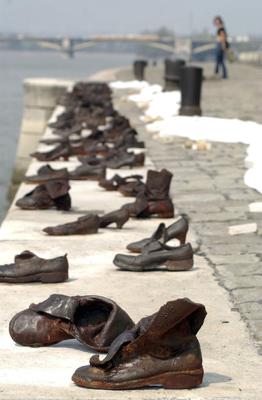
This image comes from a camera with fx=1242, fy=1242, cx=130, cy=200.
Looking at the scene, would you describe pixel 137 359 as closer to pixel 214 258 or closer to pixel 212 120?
pixel 214 258

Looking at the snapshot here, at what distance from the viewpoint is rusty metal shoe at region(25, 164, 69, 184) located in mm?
9344

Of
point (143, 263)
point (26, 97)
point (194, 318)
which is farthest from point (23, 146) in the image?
point (194, 318)

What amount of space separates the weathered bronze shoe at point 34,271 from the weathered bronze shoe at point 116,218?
1559mm

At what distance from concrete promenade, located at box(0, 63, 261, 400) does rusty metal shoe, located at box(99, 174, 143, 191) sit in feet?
0.23

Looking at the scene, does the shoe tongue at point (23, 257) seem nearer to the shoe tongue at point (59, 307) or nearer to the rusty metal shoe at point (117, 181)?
the shoe tongue at point (59, 307)

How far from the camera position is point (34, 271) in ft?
18.4

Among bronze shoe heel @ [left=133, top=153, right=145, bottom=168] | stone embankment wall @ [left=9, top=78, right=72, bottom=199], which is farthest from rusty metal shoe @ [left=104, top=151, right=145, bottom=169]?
stone embankment wall @ [left=9, top=78, right=72, bottom=199]

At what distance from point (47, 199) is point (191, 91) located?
323 inches

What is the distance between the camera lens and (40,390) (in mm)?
4012

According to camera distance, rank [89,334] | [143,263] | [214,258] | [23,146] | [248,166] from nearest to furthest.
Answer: [89,334]
[143,263]
[214,258]
[248,166]
[23,146]

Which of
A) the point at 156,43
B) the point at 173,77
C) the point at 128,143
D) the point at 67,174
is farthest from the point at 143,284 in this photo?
the point at 156,43

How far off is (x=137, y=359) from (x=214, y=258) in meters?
2.31

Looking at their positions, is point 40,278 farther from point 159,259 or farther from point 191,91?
point 191,91

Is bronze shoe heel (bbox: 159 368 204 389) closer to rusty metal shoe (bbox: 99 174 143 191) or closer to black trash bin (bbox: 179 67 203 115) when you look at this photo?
rusty metal shoe (bbox: 99 174 143 191)
